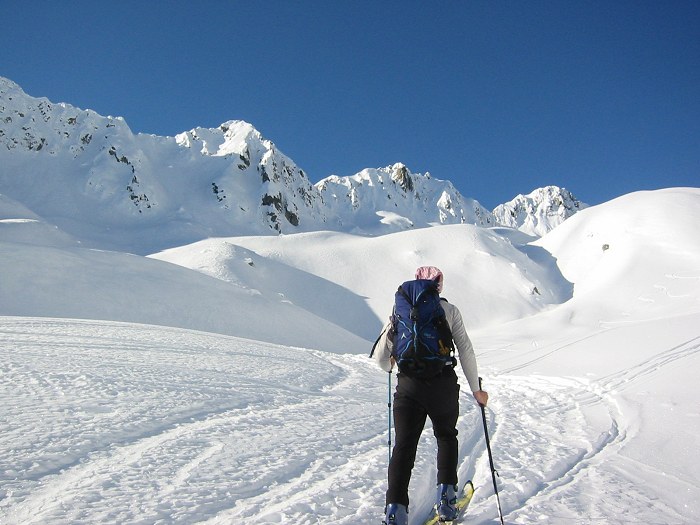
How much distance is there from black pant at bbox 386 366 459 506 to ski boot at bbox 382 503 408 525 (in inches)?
7.8

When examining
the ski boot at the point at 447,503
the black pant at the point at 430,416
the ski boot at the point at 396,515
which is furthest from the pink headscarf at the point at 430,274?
the ski boot at the point at 396,515

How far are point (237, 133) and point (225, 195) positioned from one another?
3866 centimetres

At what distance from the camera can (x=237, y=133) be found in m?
124

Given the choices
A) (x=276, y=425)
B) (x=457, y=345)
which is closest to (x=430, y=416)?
(x=457, y=345)

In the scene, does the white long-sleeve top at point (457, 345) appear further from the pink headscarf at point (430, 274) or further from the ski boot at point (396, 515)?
the ski boot at point (396, 515)

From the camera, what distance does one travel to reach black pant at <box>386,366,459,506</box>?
3.18m

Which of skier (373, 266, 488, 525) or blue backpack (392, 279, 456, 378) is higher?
blue backpack (392, 279, 456, 378)

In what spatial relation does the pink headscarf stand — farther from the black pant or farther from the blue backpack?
the black pant

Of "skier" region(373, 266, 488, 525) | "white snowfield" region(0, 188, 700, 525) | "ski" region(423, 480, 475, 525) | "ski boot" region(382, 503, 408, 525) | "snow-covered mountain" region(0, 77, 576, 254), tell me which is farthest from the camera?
"snow-covered mountain" region(0, 77, 576, 254)

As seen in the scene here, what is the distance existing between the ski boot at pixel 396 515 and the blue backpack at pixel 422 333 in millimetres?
903

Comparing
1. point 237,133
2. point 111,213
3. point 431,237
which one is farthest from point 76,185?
point 431,237

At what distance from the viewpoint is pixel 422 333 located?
10.6ft

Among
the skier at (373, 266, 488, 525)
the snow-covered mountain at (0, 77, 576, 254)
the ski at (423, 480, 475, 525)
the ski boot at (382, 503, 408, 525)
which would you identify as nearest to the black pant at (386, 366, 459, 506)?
the skier at (373, 266, 488, 525)

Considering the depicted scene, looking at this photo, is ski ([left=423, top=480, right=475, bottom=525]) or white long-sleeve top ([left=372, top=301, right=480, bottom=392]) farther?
white long-sleeve top ([left=372, top=301, right=480, bottom=392])
